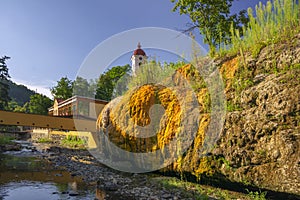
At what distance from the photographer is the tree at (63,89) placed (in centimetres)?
4753

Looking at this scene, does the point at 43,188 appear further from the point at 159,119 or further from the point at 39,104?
the point at 39,104

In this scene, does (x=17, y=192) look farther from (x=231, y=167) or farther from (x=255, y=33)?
(x=255, y=33)

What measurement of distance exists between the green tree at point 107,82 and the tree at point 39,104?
1705 centimetres

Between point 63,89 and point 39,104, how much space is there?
6.30 m

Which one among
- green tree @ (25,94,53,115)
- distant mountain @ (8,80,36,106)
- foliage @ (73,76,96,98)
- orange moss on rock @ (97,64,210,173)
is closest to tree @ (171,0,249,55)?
orange moss on rock @ (97,64,210,173)

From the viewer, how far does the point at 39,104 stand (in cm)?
4834

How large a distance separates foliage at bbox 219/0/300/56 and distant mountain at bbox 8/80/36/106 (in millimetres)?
114411

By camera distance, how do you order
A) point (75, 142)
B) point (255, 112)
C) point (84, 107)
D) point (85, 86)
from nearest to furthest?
point (255, 112) < point (75, 142) < point (84, 107) < point (85, 86)

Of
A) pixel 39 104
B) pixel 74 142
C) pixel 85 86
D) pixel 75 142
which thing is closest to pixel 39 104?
pixel 39 104

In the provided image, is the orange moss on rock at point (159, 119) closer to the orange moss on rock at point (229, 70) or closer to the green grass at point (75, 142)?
the orange moss on rock at point (229, 70)

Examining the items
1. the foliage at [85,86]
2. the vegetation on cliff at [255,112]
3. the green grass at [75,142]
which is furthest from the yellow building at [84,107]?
the vegetation on cliff at [255,112]

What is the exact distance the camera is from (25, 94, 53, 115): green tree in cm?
4778

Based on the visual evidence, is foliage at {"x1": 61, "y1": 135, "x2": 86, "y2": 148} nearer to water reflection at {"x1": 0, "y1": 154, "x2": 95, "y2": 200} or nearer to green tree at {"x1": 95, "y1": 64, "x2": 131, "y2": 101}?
green tree at {"x1": 95, "y1": 64, "x2": 131, "y2": 101}

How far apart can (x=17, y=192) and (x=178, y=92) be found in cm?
554
